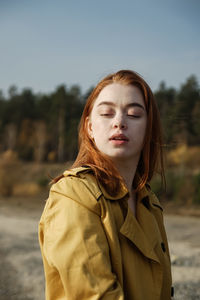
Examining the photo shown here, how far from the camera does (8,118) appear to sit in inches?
1085

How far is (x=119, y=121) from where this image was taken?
151 centimetres

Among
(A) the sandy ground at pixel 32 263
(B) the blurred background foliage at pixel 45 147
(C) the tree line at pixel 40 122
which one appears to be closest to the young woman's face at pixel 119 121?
(A) the sandy ground at pixel 32 263

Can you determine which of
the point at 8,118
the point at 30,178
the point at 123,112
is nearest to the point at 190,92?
the point at 123,112

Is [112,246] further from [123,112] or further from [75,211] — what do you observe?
[123,112]

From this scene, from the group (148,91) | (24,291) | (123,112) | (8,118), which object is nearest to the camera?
(123,112)

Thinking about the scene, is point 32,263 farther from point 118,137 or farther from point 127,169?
point 118,137

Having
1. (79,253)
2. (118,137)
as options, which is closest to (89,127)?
(118,137)

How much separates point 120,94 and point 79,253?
0.79 metres

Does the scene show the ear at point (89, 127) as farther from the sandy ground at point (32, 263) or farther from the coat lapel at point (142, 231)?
the sandy ground at point (32, 263)

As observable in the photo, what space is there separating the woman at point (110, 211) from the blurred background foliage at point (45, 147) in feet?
32.9

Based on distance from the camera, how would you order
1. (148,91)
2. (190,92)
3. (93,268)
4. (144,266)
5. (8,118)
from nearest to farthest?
(93,268) < (144,266) < (148,91) < (190,92) < (8,118)

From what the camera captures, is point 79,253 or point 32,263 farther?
point 32,263

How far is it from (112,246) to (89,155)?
50cm

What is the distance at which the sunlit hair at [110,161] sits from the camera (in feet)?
4.92
